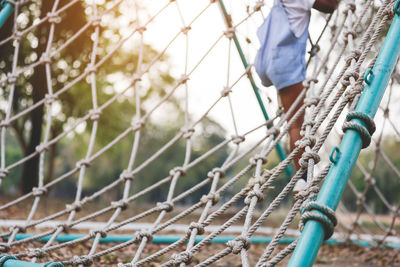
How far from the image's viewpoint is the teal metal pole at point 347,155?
851mm

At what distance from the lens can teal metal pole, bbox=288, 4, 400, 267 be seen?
851mm

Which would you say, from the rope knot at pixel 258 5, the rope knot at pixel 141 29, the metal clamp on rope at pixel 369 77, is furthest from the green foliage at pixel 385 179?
the metal clamp on rope at pixel 369 77

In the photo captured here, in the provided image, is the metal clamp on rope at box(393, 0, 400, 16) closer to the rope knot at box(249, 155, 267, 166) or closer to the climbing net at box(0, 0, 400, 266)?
the climbing net at box(0, 0, 400, 266)

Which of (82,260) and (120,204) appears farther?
(120,204)

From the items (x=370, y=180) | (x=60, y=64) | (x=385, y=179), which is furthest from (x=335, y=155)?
(x=385, y=179)

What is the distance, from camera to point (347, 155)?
3.17 ft

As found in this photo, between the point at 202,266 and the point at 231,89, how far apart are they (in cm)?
128

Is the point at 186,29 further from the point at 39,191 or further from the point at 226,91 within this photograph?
the point at 39,191

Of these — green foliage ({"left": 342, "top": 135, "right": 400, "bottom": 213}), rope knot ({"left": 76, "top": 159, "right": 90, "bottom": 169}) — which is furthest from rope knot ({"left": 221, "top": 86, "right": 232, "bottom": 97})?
green foliage ({"left": 342, "top": 135, "right": 400, "bottom": 213})

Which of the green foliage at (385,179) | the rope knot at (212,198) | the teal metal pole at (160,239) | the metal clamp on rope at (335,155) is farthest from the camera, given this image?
the green foliage at (385,179)

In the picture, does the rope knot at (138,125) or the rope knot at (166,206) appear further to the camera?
the rope knot at (138,125)

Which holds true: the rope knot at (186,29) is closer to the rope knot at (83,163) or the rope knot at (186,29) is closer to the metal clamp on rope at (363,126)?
the rope knot at (83,163)

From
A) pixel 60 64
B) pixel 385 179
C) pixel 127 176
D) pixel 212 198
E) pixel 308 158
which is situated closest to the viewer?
pixel 308 158

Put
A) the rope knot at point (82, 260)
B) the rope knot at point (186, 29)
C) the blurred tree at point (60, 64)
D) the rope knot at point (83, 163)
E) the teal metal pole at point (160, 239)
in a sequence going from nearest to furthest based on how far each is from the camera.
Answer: the rope knot at point (82, 260), the rope knot at point (83, 163), the rope knot at point (186, 29), the teal metal pole at point (160, 239), the blurred tree at point (60, 64)
